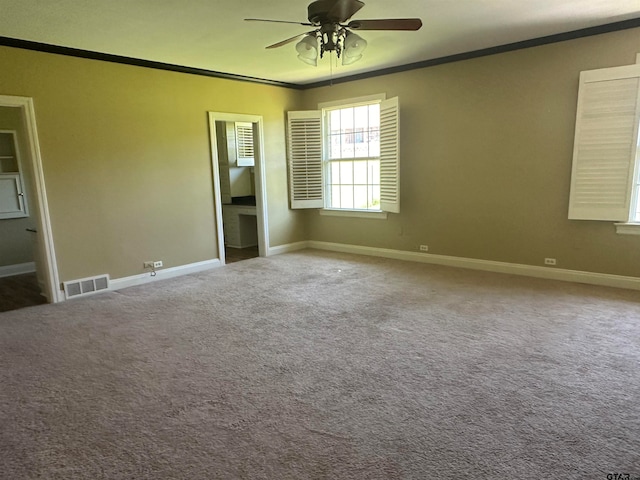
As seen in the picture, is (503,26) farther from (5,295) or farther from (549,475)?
(5,295)

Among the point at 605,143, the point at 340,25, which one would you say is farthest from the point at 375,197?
the point at 340,25

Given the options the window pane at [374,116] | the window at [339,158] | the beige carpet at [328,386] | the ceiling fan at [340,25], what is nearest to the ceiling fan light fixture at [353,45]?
the ceiling fan at [340,25]

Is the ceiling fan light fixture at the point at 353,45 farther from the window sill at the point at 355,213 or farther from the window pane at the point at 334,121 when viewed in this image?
the window pane at the point at 334,121

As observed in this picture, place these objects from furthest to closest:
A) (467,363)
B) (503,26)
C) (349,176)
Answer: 1. (349,176)
2. (503,26)
3. (467,363)

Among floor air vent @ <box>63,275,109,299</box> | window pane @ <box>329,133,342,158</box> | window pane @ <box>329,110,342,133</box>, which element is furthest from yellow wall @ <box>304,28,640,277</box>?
floor air vent @ <box>63,275,109,299</box>

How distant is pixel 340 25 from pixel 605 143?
9.80 feet

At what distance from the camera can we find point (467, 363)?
9.06 ft

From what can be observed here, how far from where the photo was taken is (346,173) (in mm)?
6422

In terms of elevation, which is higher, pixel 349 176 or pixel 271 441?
pixel 349 176

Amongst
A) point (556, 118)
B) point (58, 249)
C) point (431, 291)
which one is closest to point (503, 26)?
point (556, 118)

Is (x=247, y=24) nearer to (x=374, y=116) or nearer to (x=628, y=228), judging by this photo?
(x=374, y=116)

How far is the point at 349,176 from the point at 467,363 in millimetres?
4099

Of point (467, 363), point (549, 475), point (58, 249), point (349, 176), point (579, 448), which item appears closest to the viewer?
point (549, 475)

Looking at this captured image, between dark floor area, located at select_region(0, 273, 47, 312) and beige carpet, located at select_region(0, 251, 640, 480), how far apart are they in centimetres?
31
